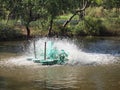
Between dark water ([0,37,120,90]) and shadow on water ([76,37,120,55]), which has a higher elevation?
dark water ([0,37,120,90])

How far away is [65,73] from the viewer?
73.0 feet

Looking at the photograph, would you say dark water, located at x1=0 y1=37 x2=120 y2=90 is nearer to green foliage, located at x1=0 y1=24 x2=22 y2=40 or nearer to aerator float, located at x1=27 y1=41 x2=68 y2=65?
aerator float, located at x1=27 y1=41 x2=68 y2=65

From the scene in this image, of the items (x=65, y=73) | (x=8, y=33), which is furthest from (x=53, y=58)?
(x=8, y=33)

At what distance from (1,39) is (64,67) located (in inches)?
758

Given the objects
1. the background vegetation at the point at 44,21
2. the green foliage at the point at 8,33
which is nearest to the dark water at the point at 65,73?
the green foliage at the point at 8,33

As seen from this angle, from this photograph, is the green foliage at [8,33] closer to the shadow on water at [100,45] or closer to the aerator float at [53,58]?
the shadow on water at [100,45]

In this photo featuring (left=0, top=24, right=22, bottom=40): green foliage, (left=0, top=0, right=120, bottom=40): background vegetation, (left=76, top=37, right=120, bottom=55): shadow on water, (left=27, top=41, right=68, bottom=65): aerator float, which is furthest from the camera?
(left=0, top=0, right=120, bottom=40): background vegetation

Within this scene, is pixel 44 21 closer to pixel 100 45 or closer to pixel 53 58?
pixel 100 45

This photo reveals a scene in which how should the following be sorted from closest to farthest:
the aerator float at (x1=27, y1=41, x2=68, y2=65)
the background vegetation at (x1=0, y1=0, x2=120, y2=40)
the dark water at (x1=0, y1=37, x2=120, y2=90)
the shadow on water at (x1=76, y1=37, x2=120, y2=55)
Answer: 1. the dark water at (x1=0, y1=37, x2=120, y2=90)
2. the aerator float at (x1=27, y1=41, x2=68, y2=65)
3. the shadow on water at (x1=76, y1=37, x2=120, y2=55)
4. the background vegetation at (x1=0, y1=0, x2=120, y2=40)

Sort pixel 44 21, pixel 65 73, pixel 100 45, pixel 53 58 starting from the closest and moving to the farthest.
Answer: pixel 65 73 → pixel 53 58 → pixel 100 45 → pixel 44 21

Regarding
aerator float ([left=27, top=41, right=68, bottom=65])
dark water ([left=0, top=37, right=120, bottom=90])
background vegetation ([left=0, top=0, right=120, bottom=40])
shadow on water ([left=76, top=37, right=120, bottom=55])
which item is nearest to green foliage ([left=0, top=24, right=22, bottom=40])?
background vegetation ([left=0, top=0, right=120, bottom=40])

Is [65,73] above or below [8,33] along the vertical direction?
above

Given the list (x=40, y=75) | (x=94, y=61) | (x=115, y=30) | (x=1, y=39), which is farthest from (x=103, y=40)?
(x=40, y=75)

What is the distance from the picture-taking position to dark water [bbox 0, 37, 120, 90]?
62.6 ft
